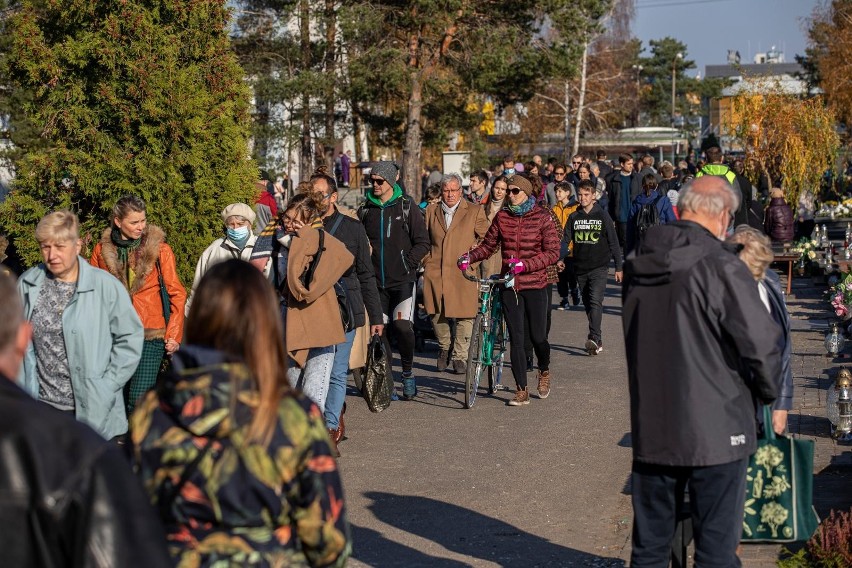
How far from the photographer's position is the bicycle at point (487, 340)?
10.6 m

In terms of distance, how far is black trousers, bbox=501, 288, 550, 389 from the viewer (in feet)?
34.7

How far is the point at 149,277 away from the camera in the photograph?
7.86 metres

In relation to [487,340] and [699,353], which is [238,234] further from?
[699,353]

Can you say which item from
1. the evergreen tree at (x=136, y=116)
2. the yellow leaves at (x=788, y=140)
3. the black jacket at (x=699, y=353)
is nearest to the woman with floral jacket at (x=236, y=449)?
the black jacket at (x=699, y=353)

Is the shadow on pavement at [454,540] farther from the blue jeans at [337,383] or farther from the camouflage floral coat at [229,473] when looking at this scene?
the camouflage floral coat at [229,473]

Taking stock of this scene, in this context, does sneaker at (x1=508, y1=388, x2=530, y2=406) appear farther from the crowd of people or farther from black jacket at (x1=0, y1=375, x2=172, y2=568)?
black jacket at (x1=0, y1=375, x2=172, y2=568)

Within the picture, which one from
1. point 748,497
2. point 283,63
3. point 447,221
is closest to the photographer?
point 748,497

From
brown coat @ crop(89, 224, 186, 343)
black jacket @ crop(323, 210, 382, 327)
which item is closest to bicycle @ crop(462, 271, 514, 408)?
black jacket @ crop(323, 210, 382, 327)

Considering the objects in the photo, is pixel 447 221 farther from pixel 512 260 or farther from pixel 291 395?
pixel 291 395

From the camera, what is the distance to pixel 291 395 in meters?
3.30

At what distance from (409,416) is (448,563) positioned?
4053 millimetres

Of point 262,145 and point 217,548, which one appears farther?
point 262,145

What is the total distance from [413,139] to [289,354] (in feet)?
82.7

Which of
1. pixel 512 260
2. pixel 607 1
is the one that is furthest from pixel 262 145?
pixel 512 260
